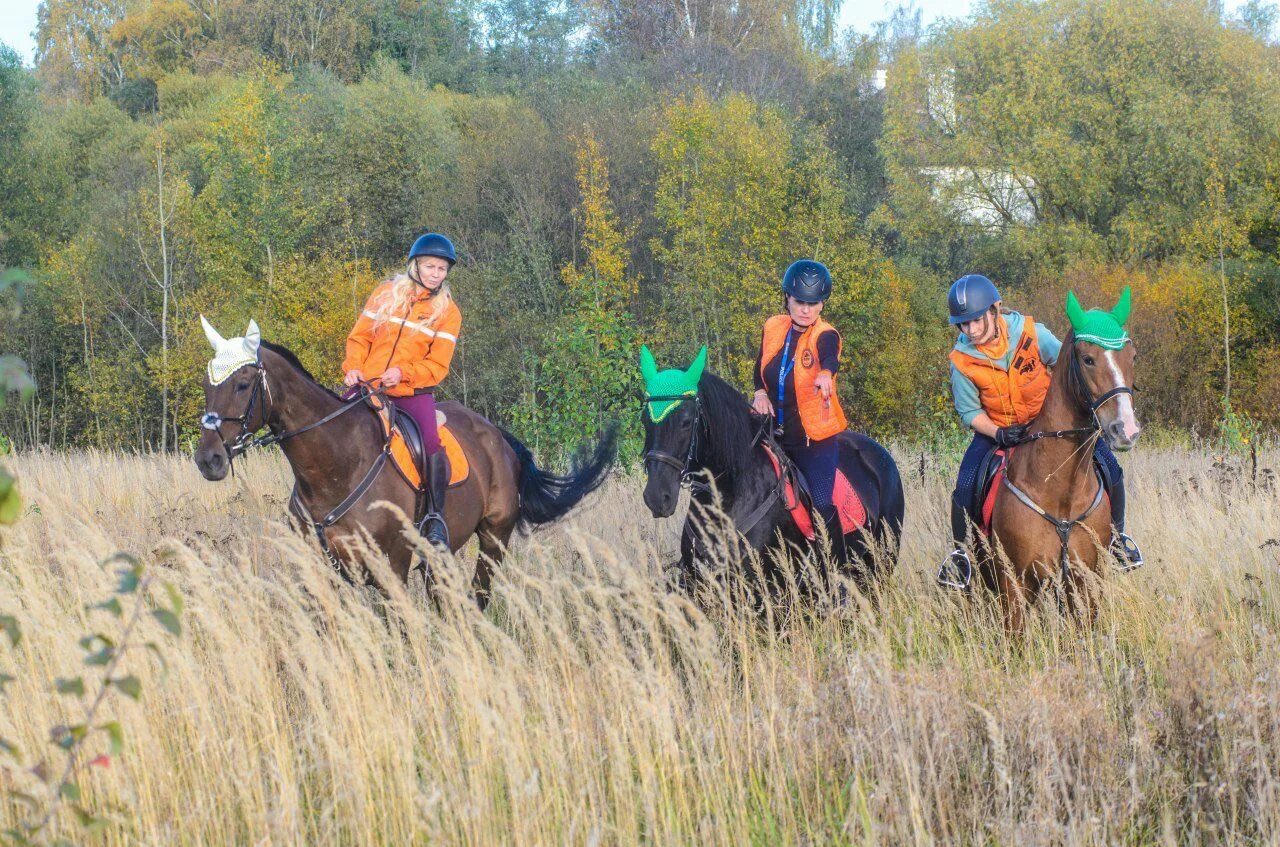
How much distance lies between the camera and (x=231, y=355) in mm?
6430

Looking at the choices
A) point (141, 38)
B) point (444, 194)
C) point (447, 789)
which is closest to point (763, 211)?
point (444, 194)

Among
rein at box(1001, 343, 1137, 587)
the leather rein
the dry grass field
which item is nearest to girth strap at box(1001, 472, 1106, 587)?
rein at box(1001, 343, 1137, 587)

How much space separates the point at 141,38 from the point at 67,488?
5580 centimetres

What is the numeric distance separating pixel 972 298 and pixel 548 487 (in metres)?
3.41

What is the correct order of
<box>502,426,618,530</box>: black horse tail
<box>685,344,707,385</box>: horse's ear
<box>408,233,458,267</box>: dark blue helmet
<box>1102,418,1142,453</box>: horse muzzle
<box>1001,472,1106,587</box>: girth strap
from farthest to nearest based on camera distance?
<box>502,426,618,530</box>: black horse tail → <box>408,233,458,267</box>: dark blue helmet → <box>685,344,707,385</box>: horse's ear → <box>1001,472,1106,587</box>: girth strap → <box>1102,418,1142,453</box>: horse muzzle

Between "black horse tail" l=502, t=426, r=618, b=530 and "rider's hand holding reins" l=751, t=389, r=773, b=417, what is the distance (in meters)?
1.87

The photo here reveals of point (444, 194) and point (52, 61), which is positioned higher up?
point (52, 61)

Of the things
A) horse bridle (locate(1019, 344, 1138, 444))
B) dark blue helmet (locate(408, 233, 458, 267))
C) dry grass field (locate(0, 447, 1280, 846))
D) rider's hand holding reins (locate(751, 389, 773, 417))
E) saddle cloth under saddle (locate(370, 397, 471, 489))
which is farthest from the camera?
dark blue helmet (locate(408, 233, 458, 267))

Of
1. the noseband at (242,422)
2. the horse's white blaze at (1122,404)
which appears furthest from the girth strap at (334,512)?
the horse's white blaze at (1122,404)

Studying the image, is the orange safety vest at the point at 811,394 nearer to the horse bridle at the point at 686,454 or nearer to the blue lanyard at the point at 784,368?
the blue lanyard at the point at 784,368

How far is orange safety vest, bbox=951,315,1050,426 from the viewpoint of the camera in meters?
6.47

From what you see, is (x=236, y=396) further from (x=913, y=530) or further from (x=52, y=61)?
(x=52, y=61)

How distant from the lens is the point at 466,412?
8.41m

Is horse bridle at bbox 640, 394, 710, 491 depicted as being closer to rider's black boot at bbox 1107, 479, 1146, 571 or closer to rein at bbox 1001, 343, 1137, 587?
rein at bbox 1001, 343, 1137, 587
